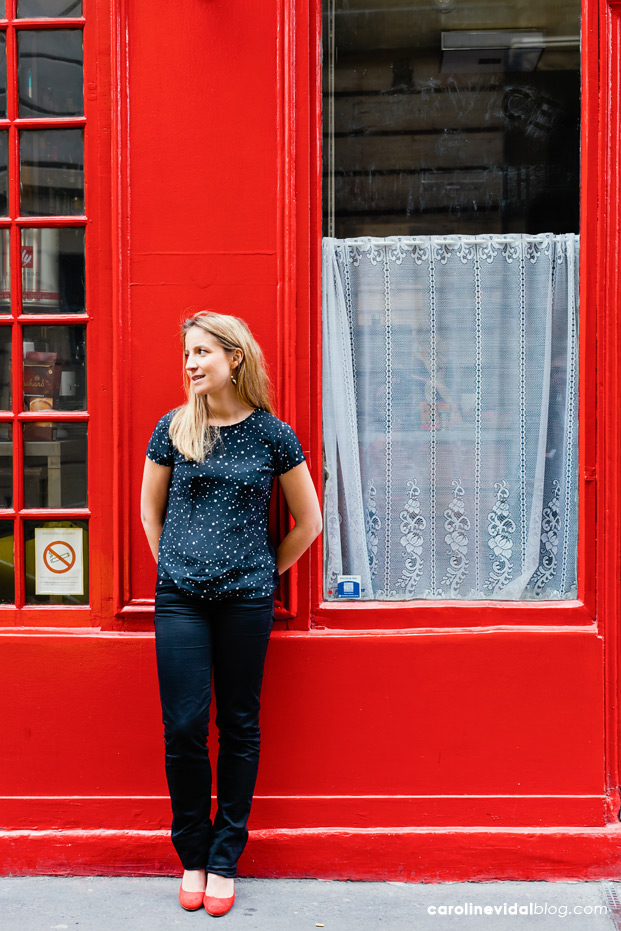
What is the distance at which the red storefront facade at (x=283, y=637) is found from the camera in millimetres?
3307

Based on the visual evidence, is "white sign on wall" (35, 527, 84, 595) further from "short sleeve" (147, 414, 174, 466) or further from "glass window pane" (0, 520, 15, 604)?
"short sleeve" (147, 414, 174, 466)

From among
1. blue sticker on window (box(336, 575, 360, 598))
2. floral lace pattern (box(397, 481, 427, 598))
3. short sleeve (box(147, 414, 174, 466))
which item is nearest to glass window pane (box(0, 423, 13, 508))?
short sleeve (box(147, 414, 174, 466))

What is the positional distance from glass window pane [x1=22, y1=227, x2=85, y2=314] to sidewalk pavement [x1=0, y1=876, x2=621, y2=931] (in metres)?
2.36

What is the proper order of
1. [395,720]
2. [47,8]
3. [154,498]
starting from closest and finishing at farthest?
[154,498] < [395,720] < [47,8]

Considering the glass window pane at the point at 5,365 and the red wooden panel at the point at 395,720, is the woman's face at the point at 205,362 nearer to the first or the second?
the glass window pane at the point at 5,365

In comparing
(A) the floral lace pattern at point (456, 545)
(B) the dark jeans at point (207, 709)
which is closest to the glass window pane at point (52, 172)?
(B) the dark jeans at point (207, 709)

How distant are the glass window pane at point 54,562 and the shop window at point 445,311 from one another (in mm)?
1080

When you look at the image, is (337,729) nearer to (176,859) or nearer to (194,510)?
(176,859)

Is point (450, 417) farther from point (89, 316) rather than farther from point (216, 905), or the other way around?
point (216, 905)

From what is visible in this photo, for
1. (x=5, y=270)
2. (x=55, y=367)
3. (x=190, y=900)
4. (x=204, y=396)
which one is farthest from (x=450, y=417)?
(x=190, y=900)

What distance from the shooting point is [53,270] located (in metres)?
3.49

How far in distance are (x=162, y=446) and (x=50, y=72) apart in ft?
5.74

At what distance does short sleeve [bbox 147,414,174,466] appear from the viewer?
3.05 m

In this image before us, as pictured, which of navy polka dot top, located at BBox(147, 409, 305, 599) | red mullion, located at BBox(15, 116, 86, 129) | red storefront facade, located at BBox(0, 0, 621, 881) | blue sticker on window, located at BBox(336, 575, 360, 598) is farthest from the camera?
blue sticker on window, located at BBox(336, 575, 360, 598)
